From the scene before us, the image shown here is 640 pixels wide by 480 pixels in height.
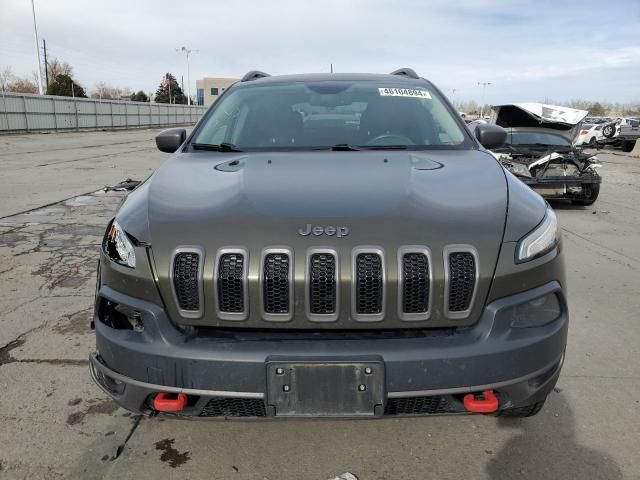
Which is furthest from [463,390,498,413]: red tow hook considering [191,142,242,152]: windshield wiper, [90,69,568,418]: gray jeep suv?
[191,142,242,152]: windshield wiper

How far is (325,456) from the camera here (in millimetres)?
2297

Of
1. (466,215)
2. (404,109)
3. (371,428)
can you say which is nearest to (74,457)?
(371,428)

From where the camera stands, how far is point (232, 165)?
8.55ft

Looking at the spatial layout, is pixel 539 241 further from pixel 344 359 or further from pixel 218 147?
pixel 218 147

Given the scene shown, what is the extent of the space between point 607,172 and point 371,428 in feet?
52.3

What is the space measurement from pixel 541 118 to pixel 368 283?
8.43 meters

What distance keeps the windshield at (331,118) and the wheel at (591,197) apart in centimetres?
629

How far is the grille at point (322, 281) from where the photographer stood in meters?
1.83

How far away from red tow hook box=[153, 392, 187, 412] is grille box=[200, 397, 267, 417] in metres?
0.08

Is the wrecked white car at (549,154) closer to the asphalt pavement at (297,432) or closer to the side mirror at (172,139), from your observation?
the asphalt pavement at (297,432)

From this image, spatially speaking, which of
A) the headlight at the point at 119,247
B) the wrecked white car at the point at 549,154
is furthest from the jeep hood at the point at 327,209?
the wrecked white car at the point at 549,154

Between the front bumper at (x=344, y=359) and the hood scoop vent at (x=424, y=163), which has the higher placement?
the hood scoop vent at (x=424, y=163)

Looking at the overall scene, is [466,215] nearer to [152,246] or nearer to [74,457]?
[152,246]

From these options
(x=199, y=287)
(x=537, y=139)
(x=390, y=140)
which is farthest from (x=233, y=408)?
(x=537, y=139)
